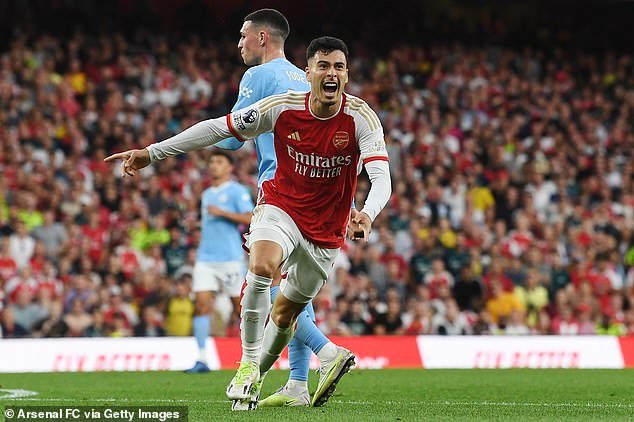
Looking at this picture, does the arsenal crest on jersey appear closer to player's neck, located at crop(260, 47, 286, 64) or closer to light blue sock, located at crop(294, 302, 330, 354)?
light blue sock, located at crop(294, 302, 330, 354)

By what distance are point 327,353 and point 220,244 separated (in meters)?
5.05

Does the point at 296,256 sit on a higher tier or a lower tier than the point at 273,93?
lower

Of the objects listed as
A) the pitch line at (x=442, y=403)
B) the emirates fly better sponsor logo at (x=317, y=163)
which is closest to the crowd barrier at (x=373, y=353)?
the pitch line at (x=442, y=403)

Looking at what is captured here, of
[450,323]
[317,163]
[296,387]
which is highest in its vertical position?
[317,163]

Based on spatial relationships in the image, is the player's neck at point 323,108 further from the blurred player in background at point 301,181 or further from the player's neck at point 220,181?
the player's neck at point 220,181

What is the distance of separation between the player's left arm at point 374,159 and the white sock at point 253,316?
2.64 feet

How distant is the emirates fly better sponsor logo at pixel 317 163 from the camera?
756 centimetres

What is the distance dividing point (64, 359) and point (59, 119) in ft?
19.8

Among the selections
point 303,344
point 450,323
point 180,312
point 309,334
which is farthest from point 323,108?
point 450,323

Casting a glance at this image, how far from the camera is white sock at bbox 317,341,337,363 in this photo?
25.7ft

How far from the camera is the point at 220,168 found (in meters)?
12.7

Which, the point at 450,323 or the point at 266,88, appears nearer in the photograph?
the point at 266,88

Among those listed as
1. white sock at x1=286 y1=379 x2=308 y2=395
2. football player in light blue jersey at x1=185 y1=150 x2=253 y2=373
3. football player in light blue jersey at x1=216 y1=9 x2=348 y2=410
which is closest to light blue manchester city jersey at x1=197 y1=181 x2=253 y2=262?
football player in light blue jersey at x1=185 y1=150 x2=253 y2=373

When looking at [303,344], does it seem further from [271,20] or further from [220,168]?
[220,168]
